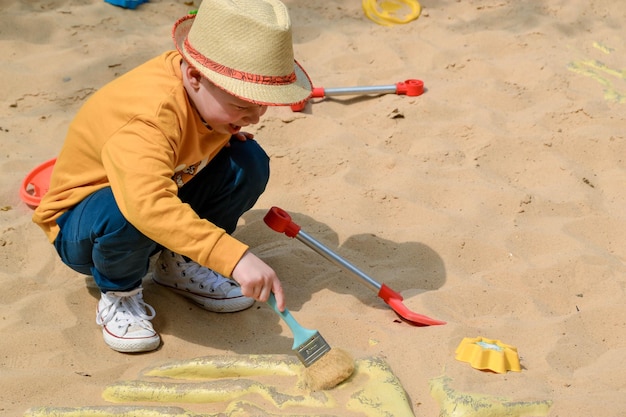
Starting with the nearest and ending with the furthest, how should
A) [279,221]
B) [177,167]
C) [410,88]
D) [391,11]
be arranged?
[177,167] → [279,221] → [410,88] → [391,11]

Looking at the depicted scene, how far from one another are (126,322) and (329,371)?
1.98ft

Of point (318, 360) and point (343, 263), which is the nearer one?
point (318, 360)

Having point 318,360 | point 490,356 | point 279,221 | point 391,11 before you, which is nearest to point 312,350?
point 318,360

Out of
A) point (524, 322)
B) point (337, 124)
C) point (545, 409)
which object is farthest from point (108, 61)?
point (545, 409)

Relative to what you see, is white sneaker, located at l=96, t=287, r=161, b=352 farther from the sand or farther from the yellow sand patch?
the yellow sand patch

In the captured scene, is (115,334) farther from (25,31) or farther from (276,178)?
(25,31)

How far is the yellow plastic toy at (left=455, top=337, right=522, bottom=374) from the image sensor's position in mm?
1797

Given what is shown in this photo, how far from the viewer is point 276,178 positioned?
110 inches

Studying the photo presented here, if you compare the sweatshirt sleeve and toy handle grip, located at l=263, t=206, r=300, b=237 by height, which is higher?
the sweatshirt sleeve

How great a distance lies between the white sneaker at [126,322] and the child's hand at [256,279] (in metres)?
0.42

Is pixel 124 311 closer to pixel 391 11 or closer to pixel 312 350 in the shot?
pixel 312 350

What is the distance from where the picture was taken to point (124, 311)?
2.05m

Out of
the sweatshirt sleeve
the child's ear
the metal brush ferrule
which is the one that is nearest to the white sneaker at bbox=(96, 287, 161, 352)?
the sweatshirt sleeve

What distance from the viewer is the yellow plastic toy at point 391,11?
396 cm
